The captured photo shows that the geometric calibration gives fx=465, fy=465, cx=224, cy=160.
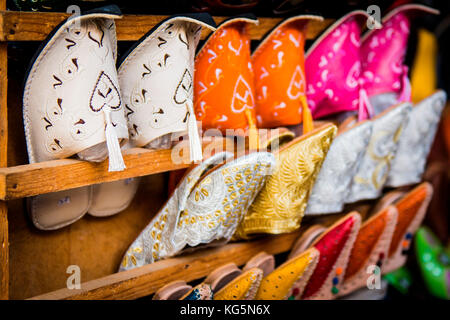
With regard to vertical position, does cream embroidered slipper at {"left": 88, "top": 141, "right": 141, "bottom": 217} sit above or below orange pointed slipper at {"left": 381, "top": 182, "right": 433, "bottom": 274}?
above

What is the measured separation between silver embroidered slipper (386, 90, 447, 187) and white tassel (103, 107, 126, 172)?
34.1 inches

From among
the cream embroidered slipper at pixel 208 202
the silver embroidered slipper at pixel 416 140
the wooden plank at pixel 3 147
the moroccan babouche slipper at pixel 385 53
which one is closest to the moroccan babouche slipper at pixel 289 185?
the cream embroidered slipper at pixel 208 202

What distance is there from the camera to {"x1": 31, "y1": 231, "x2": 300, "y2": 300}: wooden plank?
90 centimetres

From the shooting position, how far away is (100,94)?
77 centimetres

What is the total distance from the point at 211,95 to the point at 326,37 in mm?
370

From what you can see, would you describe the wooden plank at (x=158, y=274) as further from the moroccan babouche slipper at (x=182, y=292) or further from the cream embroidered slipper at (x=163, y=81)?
the cream embroidered slipper at (x=163, y=81)

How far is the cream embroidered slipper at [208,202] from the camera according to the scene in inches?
36.8

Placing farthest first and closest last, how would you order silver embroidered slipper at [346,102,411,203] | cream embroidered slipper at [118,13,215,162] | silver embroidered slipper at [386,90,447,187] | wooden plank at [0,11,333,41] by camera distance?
silver embroidered slipper at [386,90,447,187], silver embroidered slipper at [346,102,411,203], cream embroidered slipper at [118,13,215,162], wooden plank at [0,11,333,41]

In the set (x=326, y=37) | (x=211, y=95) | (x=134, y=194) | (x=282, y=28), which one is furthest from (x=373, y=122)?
(x=134, y=194)

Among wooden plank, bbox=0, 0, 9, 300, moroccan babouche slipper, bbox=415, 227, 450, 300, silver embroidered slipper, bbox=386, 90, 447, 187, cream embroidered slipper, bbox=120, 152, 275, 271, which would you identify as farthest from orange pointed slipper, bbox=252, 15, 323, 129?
moroccan babouche slipper, bbox=415, 227, 450, 300

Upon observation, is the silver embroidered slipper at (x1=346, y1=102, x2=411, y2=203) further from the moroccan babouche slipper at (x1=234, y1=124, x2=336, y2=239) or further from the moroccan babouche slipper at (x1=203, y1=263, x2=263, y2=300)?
the moroccan babouche slipper at (x1=203, y1=263, x2=263, y2=300)

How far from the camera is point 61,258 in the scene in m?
1.02

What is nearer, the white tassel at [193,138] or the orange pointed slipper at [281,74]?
the white tassel at [193,138]

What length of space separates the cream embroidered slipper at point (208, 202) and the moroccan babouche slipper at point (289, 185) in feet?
0.18
